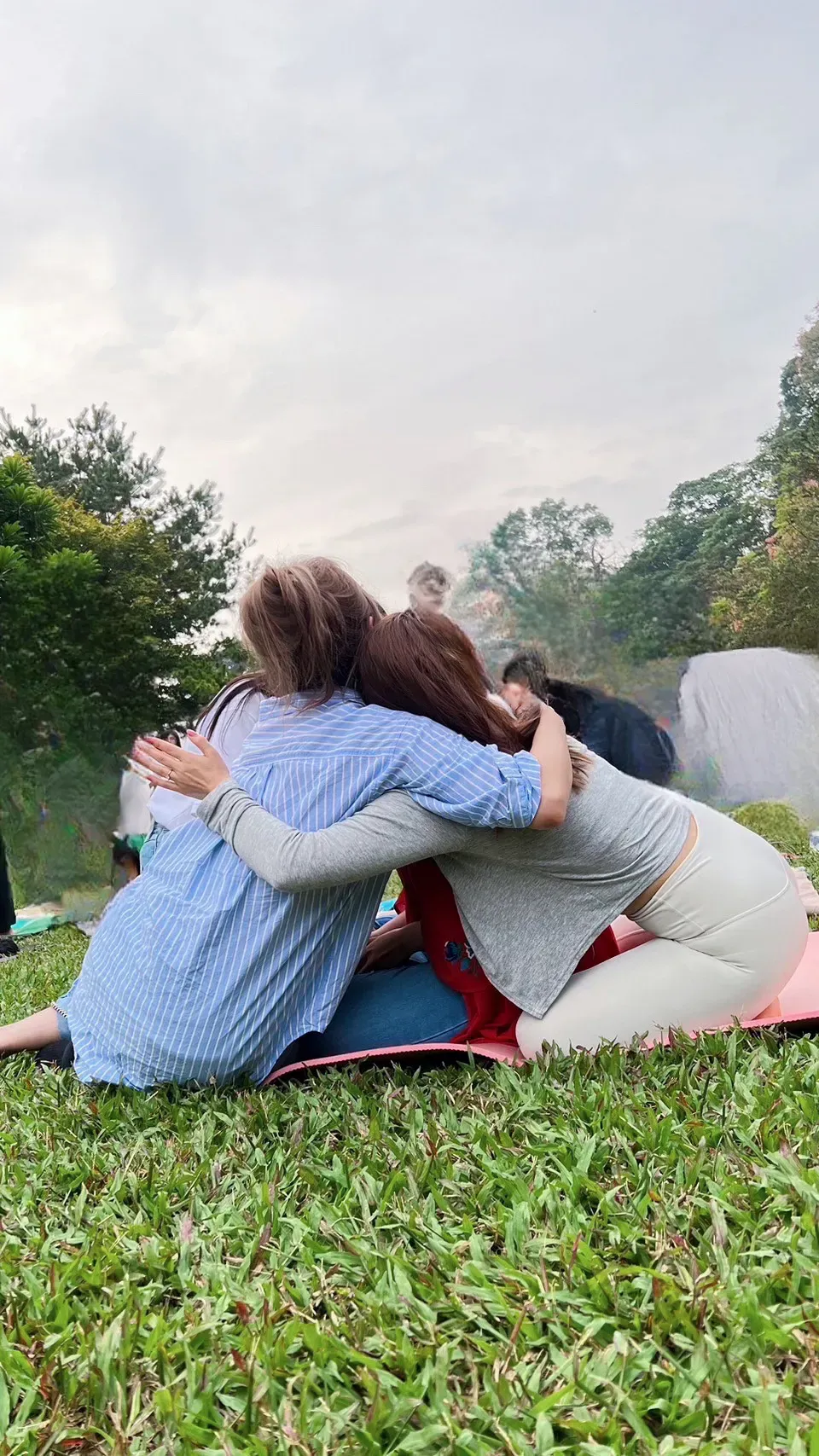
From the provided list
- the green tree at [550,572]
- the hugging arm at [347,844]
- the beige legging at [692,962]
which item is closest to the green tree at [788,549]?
the green tree at [550,572]

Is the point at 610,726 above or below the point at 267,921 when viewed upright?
below

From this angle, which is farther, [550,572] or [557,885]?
[550,572]

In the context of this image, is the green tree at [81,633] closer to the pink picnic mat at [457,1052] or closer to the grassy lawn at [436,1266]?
the pink picnic mat at [457,1052]

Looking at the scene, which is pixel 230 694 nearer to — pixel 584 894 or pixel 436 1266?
pixel 584 894

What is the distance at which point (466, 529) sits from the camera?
1507cm

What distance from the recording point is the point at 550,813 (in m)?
1.78

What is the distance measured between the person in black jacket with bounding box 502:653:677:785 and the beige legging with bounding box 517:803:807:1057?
3.88 meters

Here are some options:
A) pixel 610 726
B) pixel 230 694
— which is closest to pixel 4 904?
pixel 610 726

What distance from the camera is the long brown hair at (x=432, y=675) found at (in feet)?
6.32

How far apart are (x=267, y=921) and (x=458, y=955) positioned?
1.29 feet

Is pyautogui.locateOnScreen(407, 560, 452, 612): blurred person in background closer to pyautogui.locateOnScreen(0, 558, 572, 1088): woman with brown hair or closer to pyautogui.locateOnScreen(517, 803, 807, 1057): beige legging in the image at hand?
pyautogui.locateOnScreen(0, 558, 572, 1088): woman with brown hair

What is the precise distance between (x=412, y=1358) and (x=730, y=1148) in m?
0.59

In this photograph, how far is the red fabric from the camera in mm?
2043

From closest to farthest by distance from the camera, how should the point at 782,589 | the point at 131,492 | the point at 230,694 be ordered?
the point at 230,694 < the point at 782,589 < the point at 131,492
